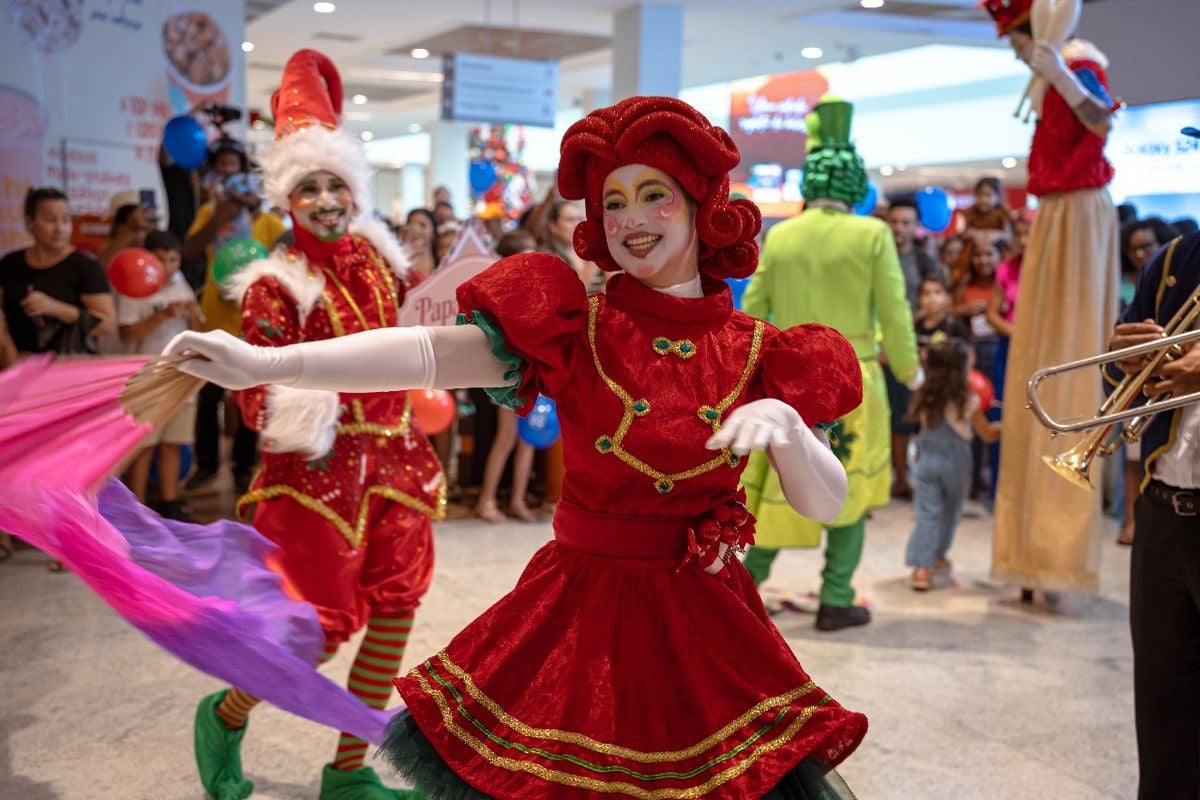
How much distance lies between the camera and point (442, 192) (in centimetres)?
1060

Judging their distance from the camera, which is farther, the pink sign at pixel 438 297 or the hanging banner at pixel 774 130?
the hanging banner at pixel 774 130

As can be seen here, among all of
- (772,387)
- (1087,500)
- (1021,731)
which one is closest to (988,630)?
(1087,500)

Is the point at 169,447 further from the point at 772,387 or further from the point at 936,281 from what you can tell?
the point at 772,387

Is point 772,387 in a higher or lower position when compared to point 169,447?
higher

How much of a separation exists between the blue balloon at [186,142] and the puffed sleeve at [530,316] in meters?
5.83

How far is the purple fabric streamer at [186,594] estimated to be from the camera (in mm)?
2145

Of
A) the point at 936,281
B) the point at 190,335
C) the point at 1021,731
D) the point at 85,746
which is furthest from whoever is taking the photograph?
the point at 936,281

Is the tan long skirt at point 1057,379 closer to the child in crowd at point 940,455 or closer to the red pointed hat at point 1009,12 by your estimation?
the child in crowd at point 940,455

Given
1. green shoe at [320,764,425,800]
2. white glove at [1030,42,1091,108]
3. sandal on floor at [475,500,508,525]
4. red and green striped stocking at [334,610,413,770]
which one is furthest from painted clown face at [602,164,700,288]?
sandal on floor at [475,500,508,525]

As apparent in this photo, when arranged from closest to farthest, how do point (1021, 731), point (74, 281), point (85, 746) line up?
point (85, 746) < point (1021, 731) < point (74, 281)

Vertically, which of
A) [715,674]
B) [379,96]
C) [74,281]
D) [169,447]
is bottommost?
[169,447]

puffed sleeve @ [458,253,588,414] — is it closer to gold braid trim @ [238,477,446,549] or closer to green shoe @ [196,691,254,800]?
gold braid trim @ [238,477,446,549]

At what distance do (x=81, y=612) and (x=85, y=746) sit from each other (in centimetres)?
151

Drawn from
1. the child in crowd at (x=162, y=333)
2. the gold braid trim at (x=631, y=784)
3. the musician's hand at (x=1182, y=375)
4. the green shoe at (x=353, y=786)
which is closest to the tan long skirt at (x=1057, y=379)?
the musician's hand at (x=1182, y=375)
